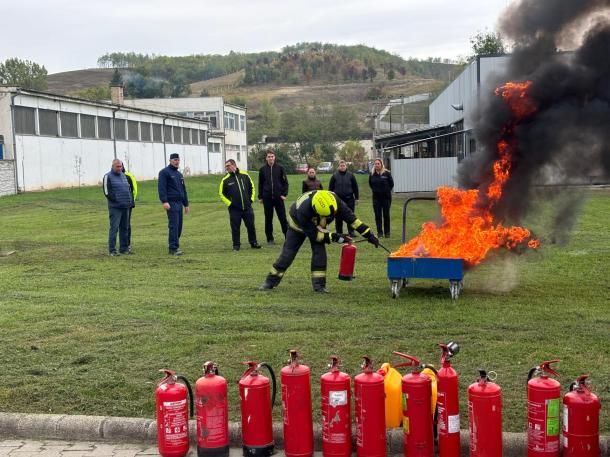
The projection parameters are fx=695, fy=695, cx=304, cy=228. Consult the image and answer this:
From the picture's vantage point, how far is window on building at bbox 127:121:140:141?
4817cm

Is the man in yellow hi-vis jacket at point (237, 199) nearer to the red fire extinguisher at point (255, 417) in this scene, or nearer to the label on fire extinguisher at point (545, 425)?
the red fire extinguisher at point (255, 417)

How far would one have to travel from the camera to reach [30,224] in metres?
22.0

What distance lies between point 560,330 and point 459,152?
22718mm

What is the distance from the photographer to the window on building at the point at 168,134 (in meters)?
54.9

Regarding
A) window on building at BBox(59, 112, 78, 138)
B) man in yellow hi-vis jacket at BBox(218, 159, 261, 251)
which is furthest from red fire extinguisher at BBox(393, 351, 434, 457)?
window on building at BBox(59, 112, 78, 138)

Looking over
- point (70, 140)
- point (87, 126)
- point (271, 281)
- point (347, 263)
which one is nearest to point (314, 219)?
point (347, 263)

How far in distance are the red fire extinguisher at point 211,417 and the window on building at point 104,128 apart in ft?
136

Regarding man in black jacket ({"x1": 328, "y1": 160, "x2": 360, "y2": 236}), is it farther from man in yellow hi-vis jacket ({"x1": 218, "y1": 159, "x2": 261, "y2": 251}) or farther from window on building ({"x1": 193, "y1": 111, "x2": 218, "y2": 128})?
window on building ({"x1": 193, "y1": 111, "x2": 218, "y2": 128})

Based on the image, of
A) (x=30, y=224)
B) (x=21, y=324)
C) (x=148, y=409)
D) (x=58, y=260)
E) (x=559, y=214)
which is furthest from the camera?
(x=30, y=224)

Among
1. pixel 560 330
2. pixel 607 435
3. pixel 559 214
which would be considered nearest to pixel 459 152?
pixel 559 214

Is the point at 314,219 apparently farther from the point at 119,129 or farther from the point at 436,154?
the point at 119,129

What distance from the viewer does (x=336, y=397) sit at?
471 centimetres

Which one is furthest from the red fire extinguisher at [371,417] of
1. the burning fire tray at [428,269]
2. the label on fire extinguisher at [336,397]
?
the burning fire tray at [428,269]

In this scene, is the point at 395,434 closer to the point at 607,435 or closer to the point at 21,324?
the point at 607,435
